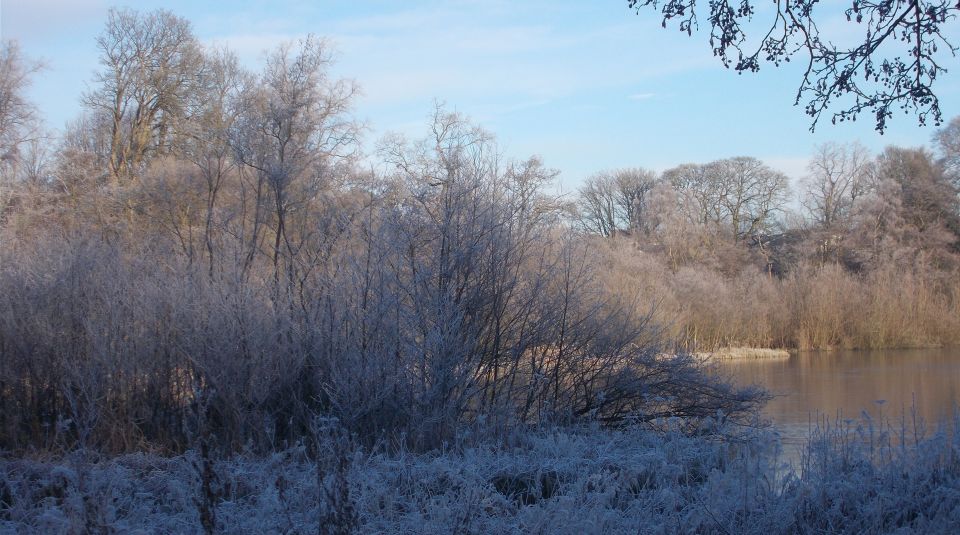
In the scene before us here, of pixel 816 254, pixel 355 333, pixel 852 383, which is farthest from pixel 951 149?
pixel 355 333

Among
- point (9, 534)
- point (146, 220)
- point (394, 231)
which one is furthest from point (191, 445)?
point (146, 220)

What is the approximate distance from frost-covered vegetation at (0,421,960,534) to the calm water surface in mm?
4479

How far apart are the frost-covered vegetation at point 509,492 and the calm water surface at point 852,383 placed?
448cm

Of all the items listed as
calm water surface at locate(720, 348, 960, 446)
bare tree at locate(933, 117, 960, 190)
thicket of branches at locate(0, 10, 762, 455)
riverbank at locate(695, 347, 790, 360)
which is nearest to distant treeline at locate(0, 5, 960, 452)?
thicket of branches at locate(0, 10, 762, 455)

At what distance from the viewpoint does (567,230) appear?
1488 centimetres

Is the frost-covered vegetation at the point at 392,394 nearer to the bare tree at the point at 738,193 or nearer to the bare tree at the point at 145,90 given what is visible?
the bare tree at the point at 145,90

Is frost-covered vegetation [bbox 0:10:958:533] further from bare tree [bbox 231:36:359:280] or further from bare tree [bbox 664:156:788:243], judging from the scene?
bare tree [bbox 664:156:788:243]

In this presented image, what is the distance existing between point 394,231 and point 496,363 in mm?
2712

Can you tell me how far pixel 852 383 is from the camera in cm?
2300

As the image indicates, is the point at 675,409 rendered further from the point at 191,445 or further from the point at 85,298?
the point at 85,298

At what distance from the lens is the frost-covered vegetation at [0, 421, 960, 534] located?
640 centimetres

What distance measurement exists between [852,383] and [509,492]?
1771 cm

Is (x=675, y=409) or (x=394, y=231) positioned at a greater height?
(x=394, y=231)

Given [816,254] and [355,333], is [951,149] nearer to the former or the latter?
[816,254]
